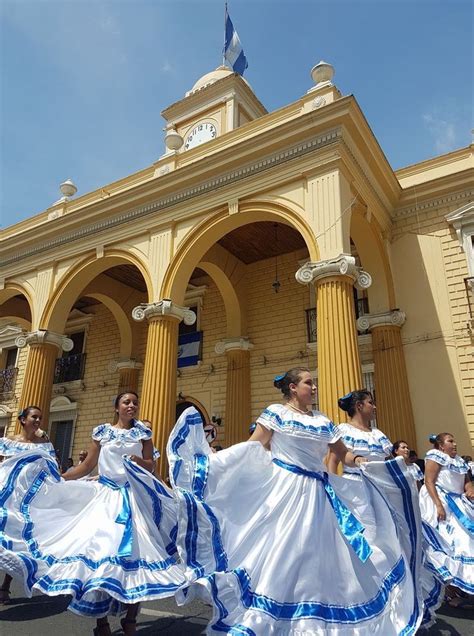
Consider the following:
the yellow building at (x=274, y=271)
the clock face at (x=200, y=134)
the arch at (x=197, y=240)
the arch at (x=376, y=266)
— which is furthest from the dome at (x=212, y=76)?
the arch at (x=376, y=266)

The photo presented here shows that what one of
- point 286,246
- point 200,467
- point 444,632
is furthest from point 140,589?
point 286,246

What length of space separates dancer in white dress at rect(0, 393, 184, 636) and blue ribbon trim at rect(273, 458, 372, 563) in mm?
1216

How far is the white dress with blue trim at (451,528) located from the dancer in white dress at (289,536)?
1406mm

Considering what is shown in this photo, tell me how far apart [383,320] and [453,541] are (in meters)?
6.96

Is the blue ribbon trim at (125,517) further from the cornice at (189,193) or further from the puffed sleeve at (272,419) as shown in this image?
the cornice at (189,193)

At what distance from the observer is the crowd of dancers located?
2922mm

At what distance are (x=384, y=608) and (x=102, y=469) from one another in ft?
7.88

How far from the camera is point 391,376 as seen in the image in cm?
1098

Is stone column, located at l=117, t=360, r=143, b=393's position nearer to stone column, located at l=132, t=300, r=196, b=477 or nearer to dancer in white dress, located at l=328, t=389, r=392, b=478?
stone column, located at l=132, t=300, r=196, b=477

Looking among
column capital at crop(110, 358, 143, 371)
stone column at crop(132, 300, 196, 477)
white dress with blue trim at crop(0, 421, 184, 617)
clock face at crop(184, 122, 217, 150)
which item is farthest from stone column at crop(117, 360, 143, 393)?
white dress with blue trim at crop(0, 421, 184, 617)

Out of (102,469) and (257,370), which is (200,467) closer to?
(102,469)

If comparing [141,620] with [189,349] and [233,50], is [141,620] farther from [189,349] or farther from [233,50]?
[233,50]

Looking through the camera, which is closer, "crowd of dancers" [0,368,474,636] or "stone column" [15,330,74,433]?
"crowd of dancers" [0,368,474,636]

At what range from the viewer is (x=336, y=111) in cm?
973
